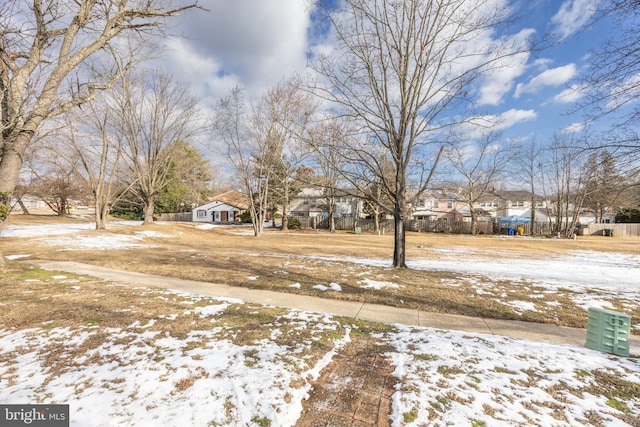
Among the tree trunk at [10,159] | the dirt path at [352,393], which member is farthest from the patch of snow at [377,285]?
the tree trunk at [10,159]

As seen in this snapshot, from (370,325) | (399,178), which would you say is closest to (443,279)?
(399,178)

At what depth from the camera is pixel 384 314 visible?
4770 mm

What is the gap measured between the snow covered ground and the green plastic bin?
0.71 feet

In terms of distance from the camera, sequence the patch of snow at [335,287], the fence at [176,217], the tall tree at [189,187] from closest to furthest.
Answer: the patch of snow at [335,287], the tall tree at [189,187], the fence at [176,217]

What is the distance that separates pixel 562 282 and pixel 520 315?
3.86 meters

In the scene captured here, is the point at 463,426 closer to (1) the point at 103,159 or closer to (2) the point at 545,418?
(2) the point at 545,418

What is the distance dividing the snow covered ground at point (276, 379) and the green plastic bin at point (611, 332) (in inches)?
8.5

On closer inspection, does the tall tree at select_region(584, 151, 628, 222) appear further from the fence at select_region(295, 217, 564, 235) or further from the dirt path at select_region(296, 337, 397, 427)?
the fence at select_region(295, 217, 564, 235)

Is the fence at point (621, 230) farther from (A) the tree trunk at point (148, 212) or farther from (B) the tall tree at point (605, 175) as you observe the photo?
(A) the tree trunk at point (148, 212)

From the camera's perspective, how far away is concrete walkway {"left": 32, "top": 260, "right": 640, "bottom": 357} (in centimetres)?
415

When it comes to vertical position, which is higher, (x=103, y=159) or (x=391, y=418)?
(x=103, y=159)

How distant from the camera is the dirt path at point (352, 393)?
2068mm

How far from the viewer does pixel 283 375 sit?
2.56 m

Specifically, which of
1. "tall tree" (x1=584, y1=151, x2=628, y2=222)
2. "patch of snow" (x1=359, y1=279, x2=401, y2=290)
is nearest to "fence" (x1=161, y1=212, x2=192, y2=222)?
"patch of snow" (x1=359, y1=279, x2=401, y2=290)
